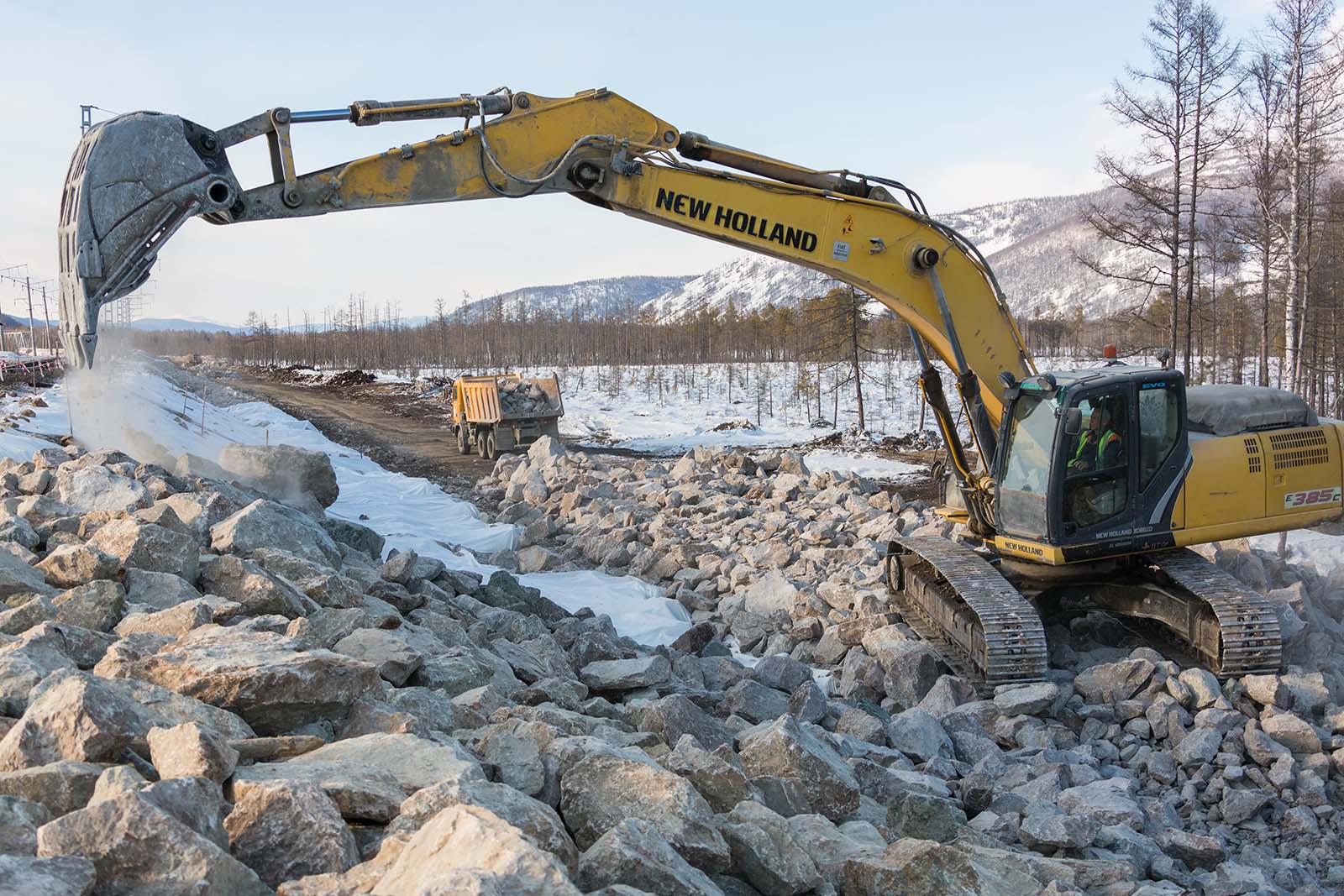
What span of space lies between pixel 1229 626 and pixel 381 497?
1225cm

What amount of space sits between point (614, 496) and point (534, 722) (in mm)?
10613

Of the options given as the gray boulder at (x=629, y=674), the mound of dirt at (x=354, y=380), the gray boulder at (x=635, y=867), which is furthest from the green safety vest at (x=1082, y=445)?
the mound of dirt at (x=354, y=380)

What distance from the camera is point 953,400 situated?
123 feet

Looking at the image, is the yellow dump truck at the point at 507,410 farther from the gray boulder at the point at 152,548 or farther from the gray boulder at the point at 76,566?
the gray boulder at the point at 76,566

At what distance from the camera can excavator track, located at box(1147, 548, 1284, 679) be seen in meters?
6.80

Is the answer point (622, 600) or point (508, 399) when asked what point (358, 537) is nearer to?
point (622, 600)

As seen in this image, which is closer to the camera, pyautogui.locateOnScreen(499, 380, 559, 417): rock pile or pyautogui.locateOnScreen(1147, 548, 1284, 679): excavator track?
pyautogui.locateOnScreen(1147, 548, 1284, 679): excavator track

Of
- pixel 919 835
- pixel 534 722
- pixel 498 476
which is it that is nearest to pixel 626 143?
pixel 534 722

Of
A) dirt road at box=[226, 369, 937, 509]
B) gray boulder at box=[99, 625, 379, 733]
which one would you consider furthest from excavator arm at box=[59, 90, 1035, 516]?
dirt road at box=[226, 369, 937, 509]

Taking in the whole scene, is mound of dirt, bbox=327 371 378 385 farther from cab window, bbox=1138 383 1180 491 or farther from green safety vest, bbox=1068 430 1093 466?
cab window, bbox=1138 383 1180 491

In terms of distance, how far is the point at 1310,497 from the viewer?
765 centimetres

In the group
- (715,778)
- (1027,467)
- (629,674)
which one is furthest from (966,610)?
(715,778)

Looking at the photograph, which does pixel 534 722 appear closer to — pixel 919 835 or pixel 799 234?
pixel 919 835

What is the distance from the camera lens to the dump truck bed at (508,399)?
854 inches
